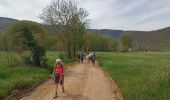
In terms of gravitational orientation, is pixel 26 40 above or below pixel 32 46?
above

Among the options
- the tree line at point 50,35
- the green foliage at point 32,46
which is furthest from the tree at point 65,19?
the green foliage at point 32,46

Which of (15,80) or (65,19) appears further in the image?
(65,19)

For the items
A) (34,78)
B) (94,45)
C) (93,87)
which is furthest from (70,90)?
(94,45)

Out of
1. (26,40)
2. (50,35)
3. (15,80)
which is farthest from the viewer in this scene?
(50,35)

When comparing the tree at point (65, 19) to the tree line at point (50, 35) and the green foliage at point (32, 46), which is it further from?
the green foliage at point (32, 46)

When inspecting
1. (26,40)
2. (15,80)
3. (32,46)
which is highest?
(26,40)

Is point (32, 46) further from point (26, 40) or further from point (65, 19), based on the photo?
point (65, 19)

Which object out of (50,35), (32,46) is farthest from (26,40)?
(50,35)

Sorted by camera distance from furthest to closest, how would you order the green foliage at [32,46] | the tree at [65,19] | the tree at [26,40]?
the tree at [65,19]
the green foliage at [32,46]
the tree at [26,40]

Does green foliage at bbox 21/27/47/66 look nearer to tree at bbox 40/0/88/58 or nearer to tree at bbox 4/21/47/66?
tree at bbox 4/21/47/66

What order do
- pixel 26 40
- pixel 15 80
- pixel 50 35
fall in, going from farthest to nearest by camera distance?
pixel 50 35 < pixel 26 40 < pixel 15 80

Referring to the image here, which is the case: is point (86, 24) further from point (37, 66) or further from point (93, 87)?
point (93, 87)

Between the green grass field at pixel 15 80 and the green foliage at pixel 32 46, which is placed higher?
the green foliage at pixel 32 46

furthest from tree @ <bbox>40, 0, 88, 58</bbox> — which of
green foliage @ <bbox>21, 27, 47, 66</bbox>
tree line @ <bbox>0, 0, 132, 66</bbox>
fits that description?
green foliage @ <bbox>21, 27, 47, 66</bbox>
